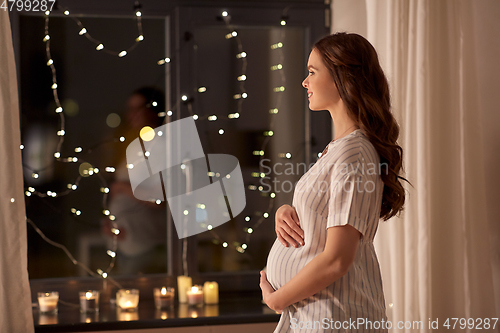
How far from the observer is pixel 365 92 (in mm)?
928

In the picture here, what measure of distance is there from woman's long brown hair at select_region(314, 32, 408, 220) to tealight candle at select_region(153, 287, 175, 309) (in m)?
1.30

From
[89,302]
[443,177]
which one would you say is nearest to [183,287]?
[89,302]

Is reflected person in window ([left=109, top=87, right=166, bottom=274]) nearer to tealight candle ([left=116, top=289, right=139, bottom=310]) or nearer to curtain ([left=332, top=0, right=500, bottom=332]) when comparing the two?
tealight candle ([left=116, top=289, right=139, bottom=310])

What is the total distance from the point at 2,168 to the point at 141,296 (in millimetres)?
855

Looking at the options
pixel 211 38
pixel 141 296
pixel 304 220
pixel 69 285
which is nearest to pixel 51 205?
pixel 69 285

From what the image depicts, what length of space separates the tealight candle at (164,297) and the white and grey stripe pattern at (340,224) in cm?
106

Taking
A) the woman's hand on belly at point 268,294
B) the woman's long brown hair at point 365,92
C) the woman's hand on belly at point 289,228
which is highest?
the woman's long brown hair at point 365,92

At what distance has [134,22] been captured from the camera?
2.09 m

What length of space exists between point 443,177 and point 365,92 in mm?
762

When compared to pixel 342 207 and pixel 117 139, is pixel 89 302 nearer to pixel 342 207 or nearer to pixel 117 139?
pixel 117 139

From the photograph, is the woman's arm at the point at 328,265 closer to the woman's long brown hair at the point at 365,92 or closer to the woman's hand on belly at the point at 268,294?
the woman's hand on belly at the point at 268,294

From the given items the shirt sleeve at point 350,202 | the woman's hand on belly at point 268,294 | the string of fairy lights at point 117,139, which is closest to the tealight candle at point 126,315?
the string of fairy lights at point 117,139

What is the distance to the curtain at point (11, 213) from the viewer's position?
5.29ft

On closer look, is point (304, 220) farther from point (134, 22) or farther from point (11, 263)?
point (134, 22)
